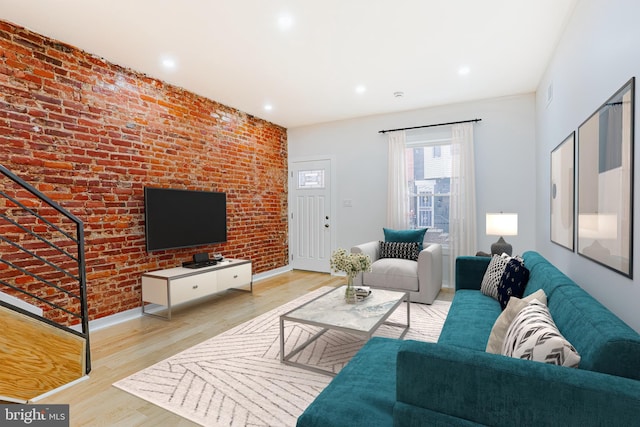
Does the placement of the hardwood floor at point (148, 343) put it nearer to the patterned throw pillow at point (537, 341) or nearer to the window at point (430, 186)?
the window at point (430, 186)

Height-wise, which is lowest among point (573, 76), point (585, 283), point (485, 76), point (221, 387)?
point (221, 387)

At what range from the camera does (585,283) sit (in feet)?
6.93

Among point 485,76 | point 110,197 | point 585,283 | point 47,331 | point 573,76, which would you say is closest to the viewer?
point 47,331

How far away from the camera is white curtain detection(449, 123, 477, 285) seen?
183 inches

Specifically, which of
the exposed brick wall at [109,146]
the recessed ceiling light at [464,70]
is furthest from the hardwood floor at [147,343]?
the recessed ceiling light at [464,70]

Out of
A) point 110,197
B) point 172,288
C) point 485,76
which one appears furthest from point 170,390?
point 485,76

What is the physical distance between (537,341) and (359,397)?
72 cm

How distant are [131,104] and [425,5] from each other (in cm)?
312

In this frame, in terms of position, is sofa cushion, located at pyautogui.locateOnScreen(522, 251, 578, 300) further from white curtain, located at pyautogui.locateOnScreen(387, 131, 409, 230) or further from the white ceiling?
white curtain, located at pyautogui.locateOnScreen(387, 131, 409, 230)

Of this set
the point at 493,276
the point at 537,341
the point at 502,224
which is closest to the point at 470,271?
the point at 493,276

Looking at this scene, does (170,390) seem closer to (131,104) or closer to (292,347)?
(292,347)

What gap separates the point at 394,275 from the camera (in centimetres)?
414

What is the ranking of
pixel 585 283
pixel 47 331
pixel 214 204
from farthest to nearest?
pixel 214 204
pixel 585 283
pixel 47 331

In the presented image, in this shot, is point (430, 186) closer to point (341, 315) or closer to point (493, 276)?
point (493, 276)
